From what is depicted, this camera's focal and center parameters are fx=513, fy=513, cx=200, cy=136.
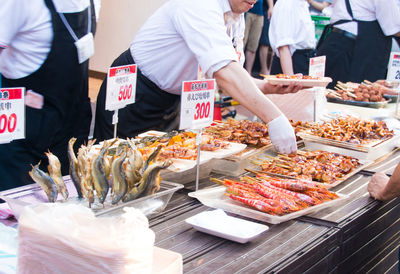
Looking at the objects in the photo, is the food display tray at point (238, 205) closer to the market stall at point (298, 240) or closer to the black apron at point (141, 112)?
the market stall at point (298, 240)

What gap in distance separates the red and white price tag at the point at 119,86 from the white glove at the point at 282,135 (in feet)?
2.57

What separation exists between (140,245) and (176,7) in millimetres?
1989

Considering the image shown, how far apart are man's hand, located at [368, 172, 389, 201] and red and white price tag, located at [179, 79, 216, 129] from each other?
850mm

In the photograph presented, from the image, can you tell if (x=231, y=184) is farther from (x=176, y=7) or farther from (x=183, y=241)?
(x=176, y=7)

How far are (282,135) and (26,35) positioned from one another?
1461 mm

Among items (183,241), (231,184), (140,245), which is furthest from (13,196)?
(231,184)

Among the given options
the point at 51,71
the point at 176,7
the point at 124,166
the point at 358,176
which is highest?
the point at 176,7

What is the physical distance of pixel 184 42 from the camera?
3000 millimetres

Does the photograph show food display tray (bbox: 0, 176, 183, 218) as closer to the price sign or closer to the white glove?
the white glove

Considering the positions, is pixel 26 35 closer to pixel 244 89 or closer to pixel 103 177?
pixel 244 89

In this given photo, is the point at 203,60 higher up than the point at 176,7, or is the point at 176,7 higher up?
the point at 176,7

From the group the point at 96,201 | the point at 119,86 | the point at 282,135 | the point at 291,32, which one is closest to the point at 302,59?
the point at 291,32

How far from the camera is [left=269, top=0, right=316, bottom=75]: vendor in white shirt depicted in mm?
5781

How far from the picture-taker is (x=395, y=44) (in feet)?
20.7
